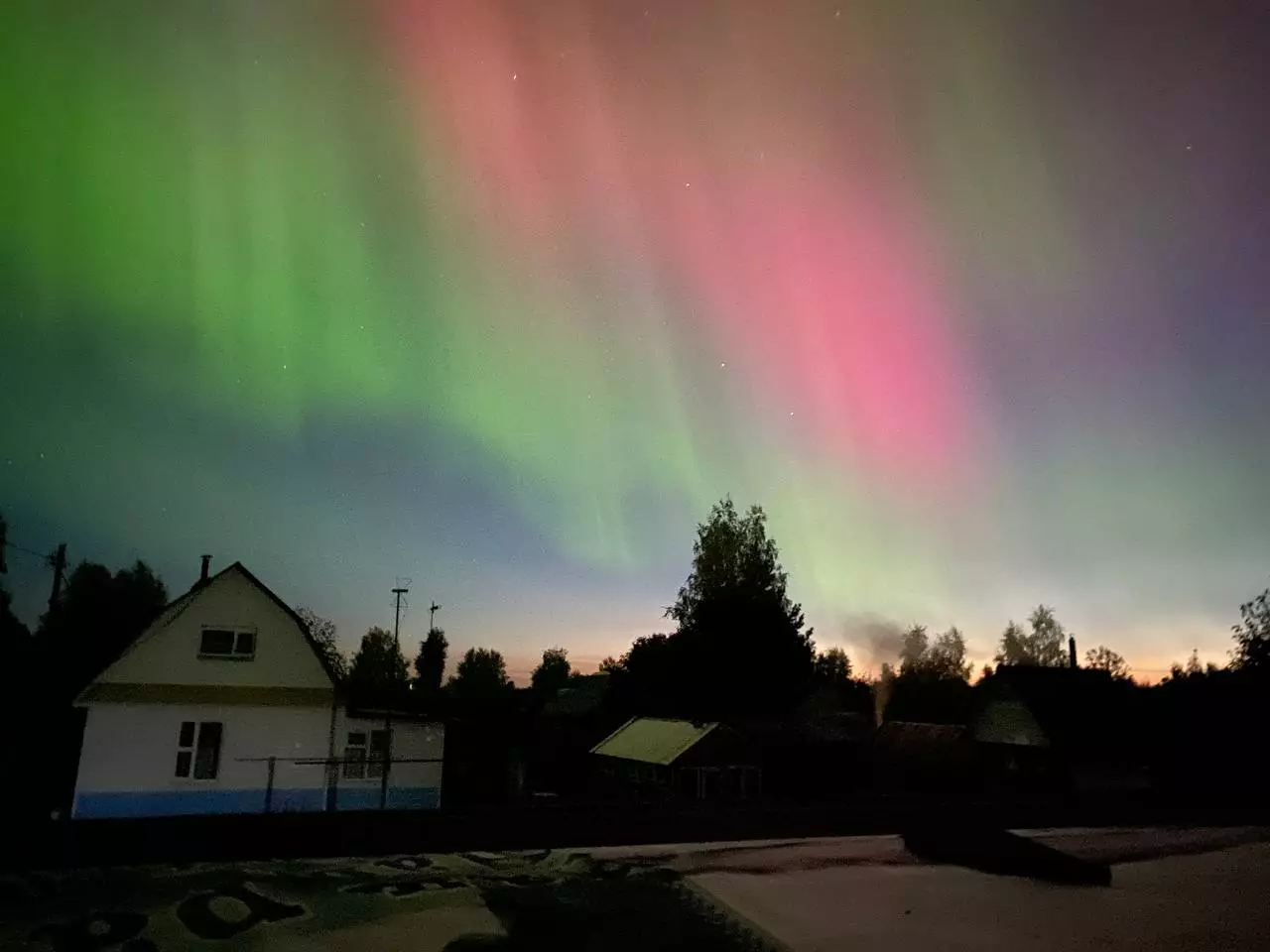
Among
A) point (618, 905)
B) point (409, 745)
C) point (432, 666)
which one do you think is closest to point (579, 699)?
point (432, 666)

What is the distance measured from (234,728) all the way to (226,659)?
1946 mm

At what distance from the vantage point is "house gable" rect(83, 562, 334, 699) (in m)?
21.3

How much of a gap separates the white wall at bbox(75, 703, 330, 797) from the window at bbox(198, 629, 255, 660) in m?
1.58

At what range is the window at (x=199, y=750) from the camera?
67.8ft

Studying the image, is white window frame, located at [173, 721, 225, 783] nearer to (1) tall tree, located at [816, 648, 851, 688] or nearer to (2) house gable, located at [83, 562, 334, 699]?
(2) house gable, located at [83, 562, 334, 699]

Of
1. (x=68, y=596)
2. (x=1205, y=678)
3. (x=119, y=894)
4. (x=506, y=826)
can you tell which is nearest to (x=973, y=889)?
(x=506, y=826)

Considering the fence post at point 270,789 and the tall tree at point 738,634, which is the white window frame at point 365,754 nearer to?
the fence post at point 270,789

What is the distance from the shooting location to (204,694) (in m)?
21.1

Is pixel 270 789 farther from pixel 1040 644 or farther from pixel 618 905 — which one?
pixel 1040 644

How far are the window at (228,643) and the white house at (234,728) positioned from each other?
0.09ft

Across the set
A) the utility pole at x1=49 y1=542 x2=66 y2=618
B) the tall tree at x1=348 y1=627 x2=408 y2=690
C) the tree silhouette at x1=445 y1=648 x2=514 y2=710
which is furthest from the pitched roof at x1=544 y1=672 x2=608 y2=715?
the utility pole at x1=49 y1=542 x2=66 y2=618

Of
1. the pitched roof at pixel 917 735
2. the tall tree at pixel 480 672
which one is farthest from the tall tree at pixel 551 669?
the pitched roof at pixel 917 735

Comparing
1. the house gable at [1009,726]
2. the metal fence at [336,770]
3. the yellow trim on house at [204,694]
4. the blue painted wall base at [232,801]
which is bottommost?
the blue painted wall base at [232,801]

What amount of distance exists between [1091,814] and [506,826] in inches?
681
